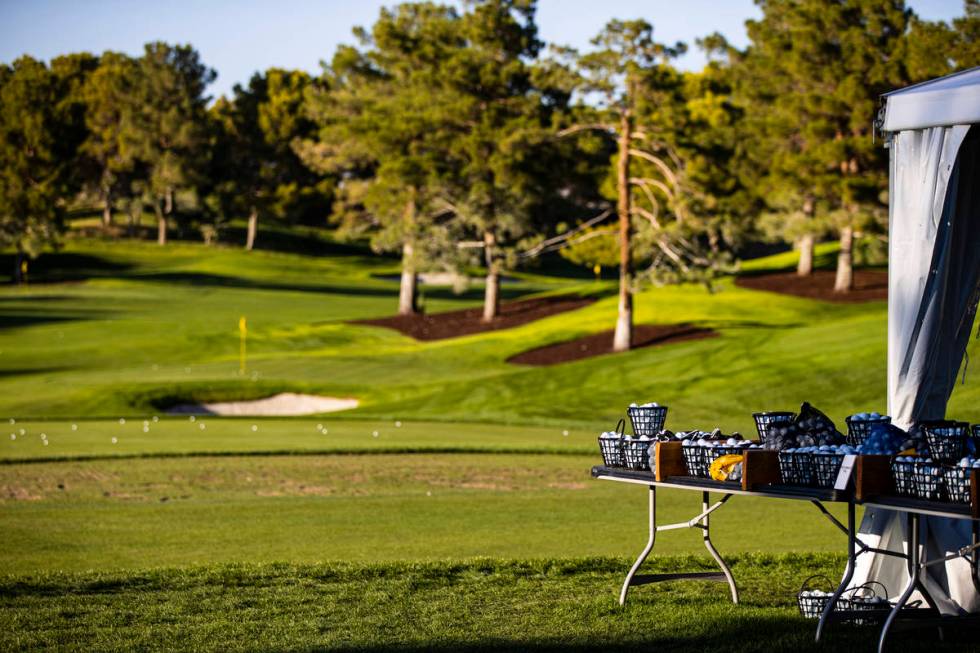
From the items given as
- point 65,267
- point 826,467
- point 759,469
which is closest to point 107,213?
point 65,267

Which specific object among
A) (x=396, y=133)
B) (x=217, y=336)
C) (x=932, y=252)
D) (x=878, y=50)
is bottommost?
(x=217, y=336)

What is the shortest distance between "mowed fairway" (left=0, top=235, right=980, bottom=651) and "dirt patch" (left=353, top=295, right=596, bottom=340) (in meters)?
1.48

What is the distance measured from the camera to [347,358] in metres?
39.7

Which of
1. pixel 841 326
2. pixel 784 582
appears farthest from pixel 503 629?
pixel 841 326

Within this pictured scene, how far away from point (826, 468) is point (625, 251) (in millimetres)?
29754

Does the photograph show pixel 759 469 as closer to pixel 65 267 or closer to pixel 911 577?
pixel 911 577

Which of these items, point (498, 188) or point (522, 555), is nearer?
point (522, 555)

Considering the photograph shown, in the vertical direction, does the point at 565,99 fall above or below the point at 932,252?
above

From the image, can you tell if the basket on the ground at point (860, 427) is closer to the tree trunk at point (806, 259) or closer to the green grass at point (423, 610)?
the green grass at point (423, 610)

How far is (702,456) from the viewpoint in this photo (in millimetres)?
7742

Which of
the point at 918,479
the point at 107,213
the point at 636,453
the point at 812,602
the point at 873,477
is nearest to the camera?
the point at 918,479

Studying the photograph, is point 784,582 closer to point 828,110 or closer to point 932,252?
point 932,252

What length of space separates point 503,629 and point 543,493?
842 cm

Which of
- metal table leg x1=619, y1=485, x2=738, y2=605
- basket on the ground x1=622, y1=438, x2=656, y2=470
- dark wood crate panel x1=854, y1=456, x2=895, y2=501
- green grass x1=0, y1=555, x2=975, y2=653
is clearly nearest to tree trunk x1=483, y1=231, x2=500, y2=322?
green grass x1=0, y1=555, x2=975, y2=653
